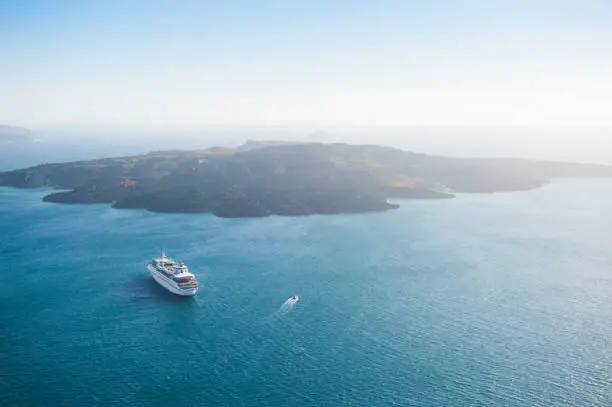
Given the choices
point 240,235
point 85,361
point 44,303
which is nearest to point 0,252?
point 44,303

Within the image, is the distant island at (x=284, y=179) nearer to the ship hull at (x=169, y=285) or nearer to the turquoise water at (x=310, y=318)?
the turquoise water at (x=310, y=318)

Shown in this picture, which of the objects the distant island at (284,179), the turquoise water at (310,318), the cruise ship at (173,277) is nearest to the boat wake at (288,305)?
the turquoise water at (310,318)

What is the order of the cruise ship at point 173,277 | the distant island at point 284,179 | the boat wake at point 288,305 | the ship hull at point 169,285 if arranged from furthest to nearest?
the distant island at point 284,179
the cruise ship at point 173,277
the ship hull at point 169,285
the boat wake at point 288,305

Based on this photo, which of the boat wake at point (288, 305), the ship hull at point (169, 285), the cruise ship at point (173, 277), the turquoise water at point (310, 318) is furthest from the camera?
the cruise ship at point (173, 277)

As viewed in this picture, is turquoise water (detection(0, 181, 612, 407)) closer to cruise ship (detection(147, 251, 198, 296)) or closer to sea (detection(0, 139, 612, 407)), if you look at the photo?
sea (detection(0, 139, 612, 407))

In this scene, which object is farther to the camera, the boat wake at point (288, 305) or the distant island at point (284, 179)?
the distant island at point (284, 179)

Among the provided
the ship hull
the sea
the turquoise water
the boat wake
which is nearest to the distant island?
the sea
